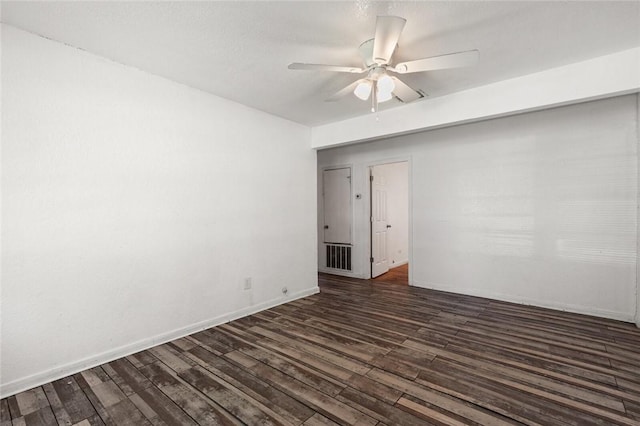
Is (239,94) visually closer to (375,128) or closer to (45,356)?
(375,128)

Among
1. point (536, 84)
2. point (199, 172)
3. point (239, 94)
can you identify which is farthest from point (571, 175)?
point (199, 172)

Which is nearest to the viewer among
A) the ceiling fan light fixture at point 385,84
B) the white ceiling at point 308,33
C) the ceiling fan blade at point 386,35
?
the ceiling fan blade at point 386,35

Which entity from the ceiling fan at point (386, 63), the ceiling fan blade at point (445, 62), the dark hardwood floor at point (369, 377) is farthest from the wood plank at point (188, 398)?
the ceiling fan blade at point (445, 62)

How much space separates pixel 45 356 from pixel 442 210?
4706 millimetres

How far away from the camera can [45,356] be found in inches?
87.7

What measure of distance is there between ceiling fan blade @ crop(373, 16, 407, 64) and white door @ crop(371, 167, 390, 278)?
11.3 feet

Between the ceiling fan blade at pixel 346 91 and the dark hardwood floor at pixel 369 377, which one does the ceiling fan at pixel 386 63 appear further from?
the dark hardwood floor at pixel 369 377

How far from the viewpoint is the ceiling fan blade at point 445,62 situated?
1.96 metres

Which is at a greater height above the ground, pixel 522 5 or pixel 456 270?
pixel 522 5

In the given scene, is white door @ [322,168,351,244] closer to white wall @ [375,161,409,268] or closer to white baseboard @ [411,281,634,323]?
white wall @ [375,161,409,268]

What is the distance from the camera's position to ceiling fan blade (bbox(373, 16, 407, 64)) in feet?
5.72

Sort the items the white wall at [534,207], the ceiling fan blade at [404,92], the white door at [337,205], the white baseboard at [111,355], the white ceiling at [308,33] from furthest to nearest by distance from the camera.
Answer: the white door at [337,205]
the white wall at [534,207]
the ceiling fan blade at [404,92]
the white baseboard at [111,355]
the white ceiling at [308,33]

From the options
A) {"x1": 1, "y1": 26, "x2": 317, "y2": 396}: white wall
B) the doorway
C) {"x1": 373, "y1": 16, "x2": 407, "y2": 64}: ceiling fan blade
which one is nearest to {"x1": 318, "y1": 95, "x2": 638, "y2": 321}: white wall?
the doorway

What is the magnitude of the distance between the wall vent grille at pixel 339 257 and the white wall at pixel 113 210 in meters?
2.19
